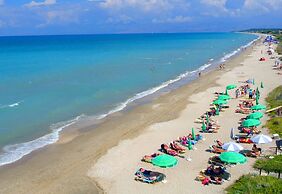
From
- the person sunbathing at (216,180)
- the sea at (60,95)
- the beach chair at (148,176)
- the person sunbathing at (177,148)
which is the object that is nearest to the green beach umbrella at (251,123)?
the person sunbathing at (177,148)

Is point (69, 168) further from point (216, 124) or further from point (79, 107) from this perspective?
point (79, 107)

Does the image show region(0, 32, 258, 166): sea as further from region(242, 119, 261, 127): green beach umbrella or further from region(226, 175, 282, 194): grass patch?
region(226, 175, 282, 194): grass patch

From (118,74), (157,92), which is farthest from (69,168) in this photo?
(118,74)

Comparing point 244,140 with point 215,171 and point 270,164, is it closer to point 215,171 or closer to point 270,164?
point 270,164

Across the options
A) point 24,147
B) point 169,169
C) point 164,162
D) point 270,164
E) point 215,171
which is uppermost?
point 164,162

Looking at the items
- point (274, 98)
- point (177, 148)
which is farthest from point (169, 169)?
point (274, 98)

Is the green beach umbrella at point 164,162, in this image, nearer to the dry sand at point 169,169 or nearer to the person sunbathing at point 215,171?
the dry sand at point 169,169
